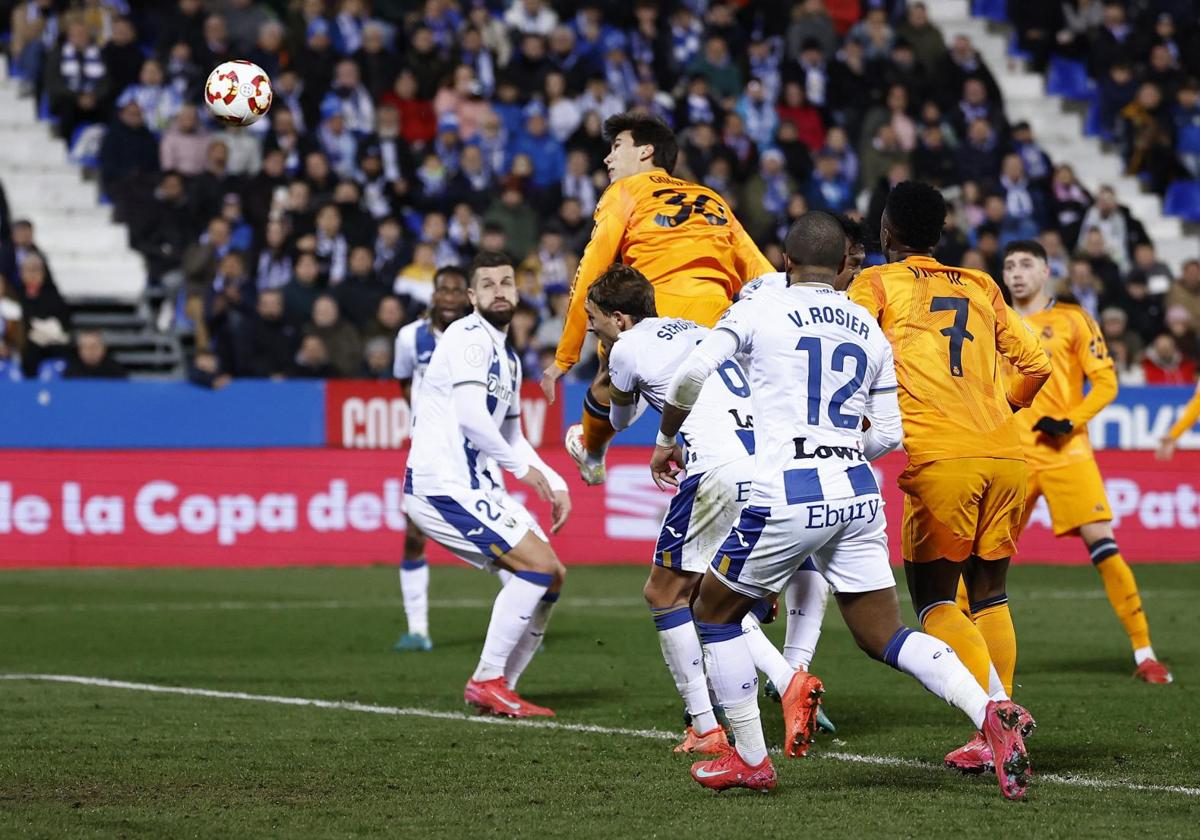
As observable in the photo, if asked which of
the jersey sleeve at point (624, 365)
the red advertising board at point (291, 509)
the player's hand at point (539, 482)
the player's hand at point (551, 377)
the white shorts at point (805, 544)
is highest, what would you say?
the jersey sleeve at point (624, 365)

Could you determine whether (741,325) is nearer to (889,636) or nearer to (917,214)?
(889,636)

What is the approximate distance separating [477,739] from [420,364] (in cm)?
466

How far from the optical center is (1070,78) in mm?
28828

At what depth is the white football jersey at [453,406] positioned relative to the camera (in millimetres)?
9828

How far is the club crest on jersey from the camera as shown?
6.70 metres

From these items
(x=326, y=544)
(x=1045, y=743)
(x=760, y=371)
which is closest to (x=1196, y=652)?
(x=1045, y=743)

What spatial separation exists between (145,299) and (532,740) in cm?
1402

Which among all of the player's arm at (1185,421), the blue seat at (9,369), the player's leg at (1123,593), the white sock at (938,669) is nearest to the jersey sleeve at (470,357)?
the white sock at (938,669)

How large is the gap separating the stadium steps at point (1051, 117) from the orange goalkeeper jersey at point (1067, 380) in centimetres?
1693

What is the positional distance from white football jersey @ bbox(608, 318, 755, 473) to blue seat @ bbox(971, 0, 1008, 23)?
22787 millimetres

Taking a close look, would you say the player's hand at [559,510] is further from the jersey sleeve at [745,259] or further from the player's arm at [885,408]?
A: the player's arm at [885,408]

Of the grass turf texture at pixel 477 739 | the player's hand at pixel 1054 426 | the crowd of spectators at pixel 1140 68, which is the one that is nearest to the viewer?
the grass turf texture at pixel 477 739

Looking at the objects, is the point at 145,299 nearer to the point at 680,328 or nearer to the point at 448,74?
the point at 448,74

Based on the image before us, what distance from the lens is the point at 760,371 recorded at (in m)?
6.77
